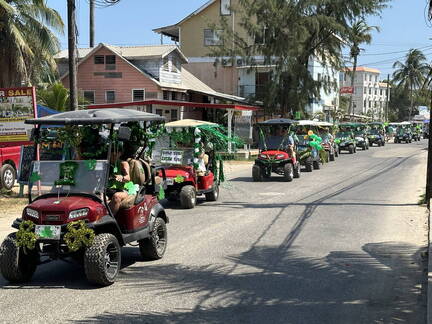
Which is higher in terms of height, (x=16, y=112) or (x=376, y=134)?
(x=16, y=112)

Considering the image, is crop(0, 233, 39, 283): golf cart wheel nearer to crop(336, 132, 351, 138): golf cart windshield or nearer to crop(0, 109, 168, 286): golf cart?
crop(0, 109, 168, 286): golf cart

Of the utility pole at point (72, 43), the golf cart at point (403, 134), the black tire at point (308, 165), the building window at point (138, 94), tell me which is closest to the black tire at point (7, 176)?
the utility pole at point (72, 43)

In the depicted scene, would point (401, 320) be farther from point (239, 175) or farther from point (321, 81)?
point (321, 81)

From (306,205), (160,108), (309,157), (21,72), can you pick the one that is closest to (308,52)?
(160,108)

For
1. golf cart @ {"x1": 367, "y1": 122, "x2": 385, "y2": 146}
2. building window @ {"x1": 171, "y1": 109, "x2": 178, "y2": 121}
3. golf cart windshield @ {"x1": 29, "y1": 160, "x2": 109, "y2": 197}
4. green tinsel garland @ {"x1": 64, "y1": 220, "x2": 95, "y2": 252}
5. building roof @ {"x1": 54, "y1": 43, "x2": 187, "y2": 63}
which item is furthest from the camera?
golf cart @ {"x1": 367, "y1": 122, "x2": 385, "y2": 146}

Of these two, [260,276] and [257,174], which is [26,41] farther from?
[260,276]

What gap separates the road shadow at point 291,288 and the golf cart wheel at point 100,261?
32 centimetres

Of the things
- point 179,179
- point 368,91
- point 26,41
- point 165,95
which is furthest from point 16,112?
point 368,91

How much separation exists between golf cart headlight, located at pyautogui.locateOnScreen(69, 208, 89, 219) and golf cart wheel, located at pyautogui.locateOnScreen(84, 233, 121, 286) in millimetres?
321

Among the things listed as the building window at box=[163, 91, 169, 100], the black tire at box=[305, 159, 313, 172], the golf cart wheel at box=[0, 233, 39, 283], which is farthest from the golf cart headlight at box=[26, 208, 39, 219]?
the building window at box=[163, 91, 169, 100]

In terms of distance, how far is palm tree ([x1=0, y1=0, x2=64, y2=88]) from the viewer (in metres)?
20.1

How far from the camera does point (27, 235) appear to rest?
255 inches

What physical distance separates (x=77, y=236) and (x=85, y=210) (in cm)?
34

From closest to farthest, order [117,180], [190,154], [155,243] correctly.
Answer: [117,180], [155,243], [190,154]
